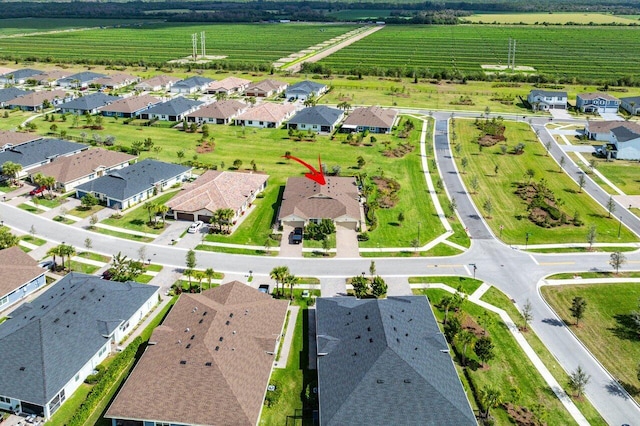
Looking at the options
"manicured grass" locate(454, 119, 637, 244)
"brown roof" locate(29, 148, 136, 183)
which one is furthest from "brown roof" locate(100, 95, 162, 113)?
"manicured grass" locate(454, 119, 637, 244)

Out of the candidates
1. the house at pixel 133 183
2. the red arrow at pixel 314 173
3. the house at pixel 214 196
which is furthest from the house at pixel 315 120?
the house at pixel 214 196

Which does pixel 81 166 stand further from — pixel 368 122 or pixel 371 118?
pixel 371 118

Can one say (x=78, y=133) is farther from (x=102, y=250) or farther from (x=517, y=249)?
(x=517, y=249)

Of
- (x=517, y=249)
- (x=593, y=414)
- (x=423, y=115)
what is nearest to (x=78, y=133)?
(x=423, y=115)

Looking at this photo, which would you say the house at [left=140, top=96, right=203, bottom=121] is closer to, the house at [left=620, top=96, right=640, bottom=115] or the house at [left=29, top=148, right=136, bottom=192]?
the house at [left=29, top=148, right=136, bottom=192]

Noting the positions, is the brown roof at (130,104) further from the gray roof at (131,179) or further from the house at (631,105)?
the house at (631,105)

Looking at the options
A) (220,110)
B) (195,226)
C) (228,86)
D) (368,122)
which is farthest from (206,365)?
(228,86)
